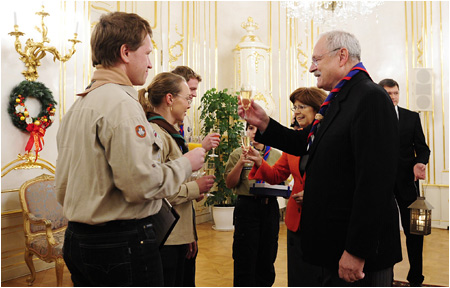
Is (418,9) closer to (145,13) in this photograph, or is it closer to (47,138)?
(145,13)

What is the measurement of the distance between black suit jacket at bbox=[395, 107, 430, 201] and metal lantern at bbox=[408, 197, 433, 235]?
14.8 inches

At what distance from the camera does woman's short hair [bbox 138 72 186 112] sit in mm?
2223

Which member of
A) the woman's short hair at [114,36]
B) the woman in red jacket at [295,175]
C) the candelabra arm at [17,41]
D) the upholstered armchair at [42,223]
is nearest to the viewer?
the woman's short hair at [114,36]

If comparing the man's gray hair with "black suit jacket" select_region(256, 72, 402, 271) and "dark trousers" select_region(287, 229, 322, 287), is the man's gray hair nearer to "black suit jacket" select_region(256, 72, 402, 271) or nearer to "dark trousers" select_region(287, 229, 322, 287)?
"black suit jacket" select_region(256, 72, 402, 271)

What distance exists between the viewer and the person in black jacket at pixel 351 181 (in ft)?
5.08

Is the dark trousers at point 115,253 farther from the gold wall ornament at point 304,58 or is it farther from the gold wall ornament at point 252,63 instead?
the gold wall ornament at point 304,58

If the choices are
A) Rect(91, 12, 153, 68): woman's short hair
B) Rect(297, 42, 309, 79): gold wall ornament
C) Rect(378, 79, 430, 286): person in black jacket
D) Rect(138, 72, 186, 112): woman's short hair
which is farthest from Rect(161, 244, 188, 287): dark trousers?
Rect(297, 42, 309, 79): gold wall ornament

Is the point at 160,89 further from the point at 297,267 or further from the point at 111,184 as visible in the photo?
the point at 297,267

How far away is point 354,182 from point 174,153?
0.89m

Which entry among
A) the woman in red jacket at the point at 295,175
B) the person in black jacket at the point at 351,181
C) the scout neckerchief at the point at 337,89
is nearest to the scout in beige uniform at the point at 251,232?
the woman in red jacket at the point at 295,175

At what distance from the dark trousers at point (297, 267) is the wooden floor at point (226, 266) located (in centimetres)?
147

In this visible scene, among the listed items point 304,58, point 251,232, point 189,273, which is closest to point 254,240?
point 251,232

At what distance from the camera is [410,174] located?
3.66 meters

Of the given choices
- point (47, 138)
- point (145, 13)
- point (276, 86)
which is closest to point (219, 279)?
point (47, 138)
